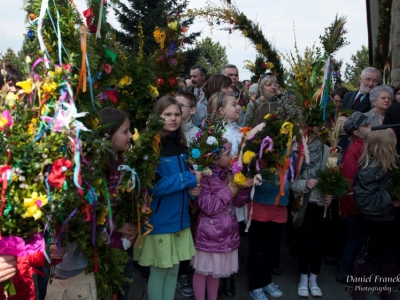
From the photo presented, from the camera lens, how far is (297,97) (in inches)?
163

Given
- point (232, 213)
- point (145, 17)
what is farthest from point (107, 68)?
point (145, 17)

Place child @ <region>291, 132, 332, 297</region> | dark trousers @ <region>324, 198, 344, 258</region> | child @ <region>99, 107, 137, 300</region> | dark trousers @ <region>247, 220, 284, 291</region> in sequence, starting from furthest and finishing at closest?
dark trousers @ <region>324, 198, 344, 258</region> → child @ <region>291, 132, 332, 297</region> → dark trousers @ <region>247, 220, 284, 291</region> → child @ <region>99, 107, 137, 300</region>

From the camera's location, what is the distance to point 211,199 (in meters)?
3.77

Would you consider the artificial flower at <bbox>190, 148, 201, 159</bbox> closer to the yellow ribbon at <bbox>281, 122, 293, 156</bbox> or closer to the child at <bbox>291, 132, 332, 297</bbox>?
the yellow ribbon at <bbox>281, 122, 293, 156</bbox>

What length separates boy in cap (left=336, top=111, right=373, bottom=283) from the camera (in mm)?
4434

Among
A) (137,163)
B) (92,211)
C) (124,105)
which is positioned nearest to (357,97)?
(124,105)

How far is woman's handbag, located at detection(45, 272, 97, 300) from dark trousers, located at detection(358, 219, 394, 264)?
2698 millimetres

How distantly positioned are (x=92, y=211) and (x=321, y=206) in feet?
8.74

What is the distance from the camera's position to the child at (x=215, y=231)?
3791 millimetres

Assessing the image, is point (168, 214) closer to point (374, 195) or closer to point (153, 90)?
point (153, 90)

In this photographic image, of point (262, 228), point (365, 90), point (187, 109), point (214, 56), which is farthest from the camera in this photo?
point (214, 56)

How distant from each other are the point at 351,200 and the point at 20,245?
3317 mm

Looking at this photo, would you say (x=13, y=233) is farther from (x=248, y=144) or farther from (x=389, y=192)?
(x=389, y=192)

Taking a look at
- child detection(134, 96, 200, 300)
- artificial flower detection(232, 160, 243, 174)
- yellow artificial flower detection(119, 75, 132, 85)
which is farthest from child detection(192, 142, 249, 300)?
yellow artificial flower detection(119, 75, 132, 85)
